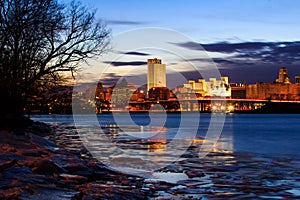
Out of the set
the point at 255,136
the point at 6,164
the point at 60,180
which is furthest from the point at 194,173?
the point at 255,136

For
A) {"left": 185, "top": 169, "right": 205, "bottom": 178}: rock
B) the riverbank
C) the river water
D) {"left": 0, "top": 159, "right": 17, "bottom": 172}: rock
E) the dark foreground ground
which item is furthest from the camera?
Answer: the river water

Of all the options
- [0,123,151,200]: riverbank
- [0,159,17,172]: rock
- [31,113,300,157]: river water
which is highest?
[0,159,17,172]: rock

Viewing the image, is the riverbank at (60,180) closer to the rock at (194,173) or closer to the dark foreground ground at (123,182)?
the dark foreground ground at (123,182)

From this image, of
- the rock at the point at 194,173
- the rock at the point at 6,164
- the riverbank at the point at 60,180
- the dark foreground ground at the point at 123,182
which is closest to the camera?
the riverbank at the point at 60,180

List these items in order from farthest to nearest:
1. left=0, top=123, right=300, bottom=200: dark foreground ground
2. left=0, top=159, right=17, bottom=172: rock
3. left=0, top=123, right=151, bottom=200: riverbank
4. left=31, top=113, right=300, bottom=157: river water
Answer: left=31, top=113, right=300, bottom=157: river water, left=0, top=159, right=17, bottom=172: rock, left=0, top=123, right=300, bottom=200: dark foreground ground, left=0, top=123, right=151, bottom=200: riverbank

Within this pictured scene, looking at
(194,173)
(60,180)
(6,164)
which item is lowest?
(194,173)

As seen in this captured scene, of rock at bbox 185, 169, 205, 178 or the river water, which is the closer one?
rock at bbox 185, 169, 205, 178

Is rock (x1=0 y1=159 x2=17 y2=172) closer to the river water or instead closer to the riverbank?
the riverbank

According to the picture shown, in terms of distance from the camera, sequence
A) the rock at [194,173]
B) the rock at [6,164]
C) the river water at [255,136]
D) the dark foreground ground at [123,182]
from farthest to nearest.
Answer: the river water at [255,136] → the rock at [194,173] → the rock at [6,164] → the dark foreground ground at [123,182]

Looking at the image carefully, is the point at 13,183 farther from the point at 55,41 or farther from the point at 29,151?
the point at 55,41

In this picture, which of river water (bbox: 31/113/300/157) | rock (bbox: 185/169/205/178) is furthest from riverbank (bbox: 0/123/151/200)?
river water (bbox: 31/113/300/157)

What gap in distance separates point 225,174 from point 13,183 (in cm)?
594

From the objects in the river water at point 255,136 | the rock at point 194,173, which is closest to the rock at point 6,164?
the rock at point 194,173

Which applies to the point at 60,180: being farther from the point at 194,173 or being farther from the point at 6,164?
the point at 194,173
